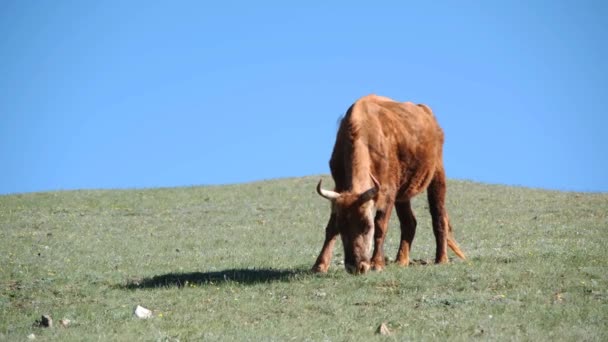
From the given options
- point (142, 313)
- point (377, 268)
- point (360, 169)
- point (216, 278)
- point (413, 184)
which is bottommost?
point (216, 278)

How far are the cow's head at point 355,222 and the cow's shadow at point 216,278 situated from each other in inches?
54.7

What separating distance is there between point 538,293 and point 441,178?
193 inches

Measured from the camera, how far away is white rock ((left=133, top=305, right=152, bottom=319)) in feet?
40.4

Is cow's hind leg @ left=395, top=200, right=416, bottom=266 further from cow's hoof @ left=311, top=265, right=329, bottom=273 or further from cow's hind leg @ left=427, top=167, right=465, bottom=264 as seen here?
cow's hoof @ left=311, top=265, right=329, bottom=273

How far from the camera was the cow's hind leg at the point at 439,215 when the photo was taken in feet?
55.5

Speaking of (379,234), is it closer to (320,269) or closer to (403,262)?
(320,269)

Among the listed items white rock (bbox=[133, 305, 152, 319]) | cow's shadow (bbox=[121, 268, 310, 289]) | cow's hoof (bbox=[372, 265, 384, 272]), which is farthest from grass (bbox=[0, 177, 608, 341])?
cow's hoof (bbox=[372, 265, 384, 272])

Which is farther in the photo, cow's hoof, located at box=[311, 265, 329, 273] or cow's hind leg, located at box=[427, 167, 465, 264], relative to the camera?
cow's hind leg, located at box=[427, 167, 465, 264]

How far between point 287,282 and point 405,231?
11.6ft

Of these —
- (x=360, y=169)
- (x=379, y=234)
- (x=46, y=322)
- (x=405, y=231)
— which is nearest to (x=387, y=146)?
(x=360, y=169)

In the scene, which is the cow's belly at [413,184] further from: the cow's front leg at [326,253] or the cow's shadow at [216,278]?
the cow's shadow at [216,278]

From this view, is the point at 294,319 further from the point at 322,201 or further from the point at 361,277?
the point at 322,201

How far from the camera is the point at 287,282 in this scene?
14.5 meters

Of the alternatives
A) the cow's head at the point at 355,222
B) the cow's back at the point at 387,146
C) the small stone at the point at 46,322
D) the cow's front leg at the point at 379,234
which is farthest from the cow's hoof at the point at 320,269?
the small stone at the point at 46,322
